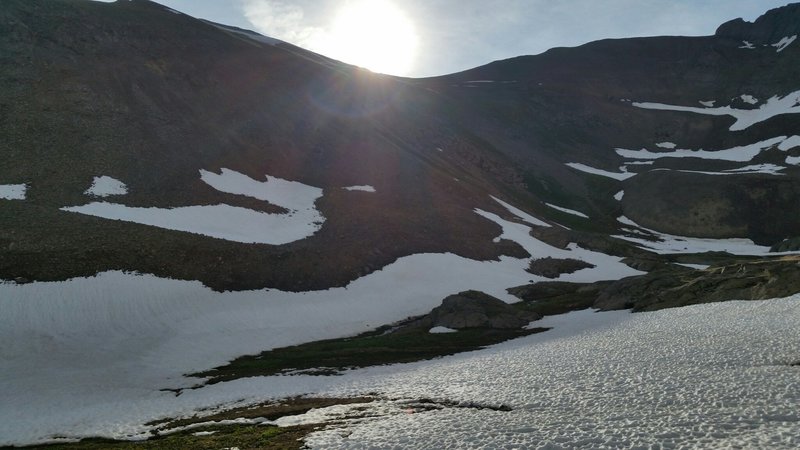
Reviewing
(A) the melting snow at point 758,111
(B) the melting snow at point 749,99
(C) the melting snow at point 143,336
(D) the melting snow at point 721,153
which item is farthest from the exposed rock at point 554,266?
(B) the melting snow at point 749,99

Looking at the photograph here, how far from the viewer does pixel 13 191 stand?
51188 mm

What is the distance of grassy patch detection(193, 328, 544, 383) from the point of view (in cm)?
3469

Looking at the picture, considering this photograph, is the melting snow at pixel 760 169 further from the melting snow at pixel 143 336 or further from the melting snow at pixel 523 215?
the melting snow at pixel 143 336

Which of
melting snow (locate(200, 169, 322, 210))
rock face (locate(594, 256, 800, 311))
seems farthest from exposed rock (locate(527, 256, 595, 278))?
melting snow (locate(200, 169, 322, 210))

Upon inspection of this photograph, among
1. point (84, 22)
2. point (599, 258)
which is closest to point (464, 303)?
point (599, 258)

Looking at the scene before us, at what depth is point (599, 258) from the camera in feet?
283

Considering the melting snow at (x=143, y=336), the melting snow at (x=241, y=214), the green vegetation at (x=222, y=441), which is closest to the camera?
the green vegetation at (x=222, y=441)

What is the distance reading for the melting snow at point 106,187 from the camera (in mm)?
56241

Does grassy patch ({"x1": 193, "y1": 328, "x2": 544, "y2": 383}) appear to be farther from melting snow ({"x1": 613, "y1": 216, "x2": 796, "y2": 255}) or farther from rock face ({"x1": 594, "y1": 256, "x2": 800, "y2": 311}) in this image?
melting snow ({"x1": 613, "y1": 216, "x2": 796, "y2": 255})

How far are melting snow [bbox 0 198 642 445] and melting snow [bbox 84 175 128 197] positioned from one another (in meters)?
17.4

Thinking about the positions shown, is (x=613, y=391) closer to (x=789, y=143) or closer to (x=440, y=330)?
(x=440, y=330)

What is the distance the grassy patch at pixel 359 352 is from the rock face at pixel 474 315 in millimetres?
1455

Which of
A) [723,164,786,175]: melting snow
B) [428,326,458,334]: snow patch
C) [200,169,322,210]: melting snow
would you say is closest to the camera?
[428,326,458,334]: snow patch

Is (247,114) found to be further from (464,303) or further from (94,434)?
(94,434)
